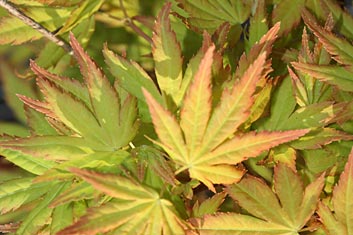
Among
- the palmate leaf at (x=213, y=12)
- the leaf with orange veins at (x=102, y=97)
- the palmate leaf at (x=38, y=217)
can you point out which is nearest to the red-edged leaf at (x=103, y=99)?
the leaf with orange veins at (x=102, y=97)

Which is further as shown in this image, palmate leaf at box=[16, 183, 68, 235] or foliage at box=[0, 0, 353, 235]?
palmate leaf at box=[16, 183, 68, 235]

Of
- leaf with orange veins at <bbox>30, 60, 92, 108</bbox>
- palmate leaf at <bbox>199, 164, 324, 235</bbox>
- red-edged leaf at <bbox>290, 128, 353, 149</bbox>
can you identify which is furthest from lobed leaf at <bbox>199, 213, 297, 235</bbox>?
leaf with orange veins at <bbox>30, 60, 92, 108</bbox>

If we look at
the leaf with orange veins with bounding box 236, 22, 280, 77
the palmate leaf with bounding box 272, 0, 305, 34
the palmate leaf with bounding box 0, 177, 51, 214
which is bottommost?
the palmate leaf with bounding box 0, 177, 51, 214

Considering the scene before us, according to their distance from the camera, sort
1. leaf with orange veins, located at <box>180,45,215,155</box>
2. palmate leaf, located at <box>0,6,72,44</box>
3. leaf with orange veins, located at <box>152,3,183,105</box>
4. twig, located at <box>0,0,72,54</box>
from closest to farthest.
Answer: leaf with orange veins, located at <box>180,45,215,155</box>, leaf with orange veins, located at <box>152,3,183,105</box>, twig, located at <box>0,0,72,54</box>, palmate leaf, located at <box>0,6,72,44</box>

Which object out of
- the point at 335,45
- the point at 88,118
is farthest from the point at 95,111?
the point at 335,45

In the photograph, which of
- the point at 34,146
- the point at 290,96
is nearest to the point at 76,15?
the point at 34,146

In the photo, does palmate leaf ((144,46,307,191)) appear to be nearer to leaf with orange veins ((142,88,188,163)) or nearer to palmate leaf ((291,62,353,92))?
leaf with orange veins ((142,88,188,163))

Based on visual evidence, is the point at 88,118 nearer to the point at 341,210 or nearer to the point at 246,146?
the point at 246,146
